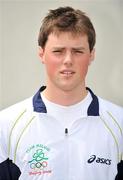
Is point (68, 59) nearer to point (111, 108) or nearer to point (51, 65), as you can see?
point (51, 65)

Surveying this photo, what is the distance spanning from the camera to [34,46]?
2.13 meters

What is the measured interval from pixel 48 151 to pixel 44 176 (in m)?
0.11

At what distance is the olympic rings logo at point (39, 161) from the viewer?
A: 1.45m

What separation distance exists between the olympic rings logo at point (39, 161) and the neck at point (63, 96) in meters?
0.25

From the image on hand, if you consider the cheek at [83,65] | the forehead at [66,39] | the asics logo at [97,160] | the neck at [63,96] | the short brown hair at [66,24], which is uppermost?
the short brown hair at [66,24]

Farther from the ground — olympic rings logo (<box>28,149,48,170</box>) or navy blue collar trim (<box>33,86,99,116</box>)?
navy blue collar trim (<box>33,86,99,116</box>)

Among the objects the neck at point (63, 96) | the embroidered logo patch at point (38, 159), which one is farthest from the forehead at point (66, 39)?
the embroidered logo patch at point (38, 159)

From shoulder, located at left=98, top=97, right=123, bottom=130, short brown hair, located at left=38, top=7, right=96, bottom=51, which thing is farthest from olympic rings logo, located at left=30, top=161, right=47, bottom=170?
short brown hair, located at left=38, top=7, right=96, bottom=51

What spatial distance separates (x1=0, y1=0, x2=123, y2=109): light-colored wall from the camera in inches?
82.8

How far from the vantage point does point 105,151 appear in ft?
4.80

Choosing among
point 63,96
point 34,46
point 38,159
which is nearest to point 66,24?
point 63,96

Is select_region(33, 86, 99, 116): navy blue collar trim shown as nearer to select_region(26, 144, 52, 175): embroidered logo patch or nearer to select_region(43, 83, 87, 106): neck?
select_region(43, 83, 87, 106): neck

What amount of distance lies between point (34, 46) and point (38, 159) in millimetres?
919

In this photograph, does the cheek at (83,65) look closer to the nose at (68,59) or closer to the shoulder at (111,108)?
the nose at (68,59)
